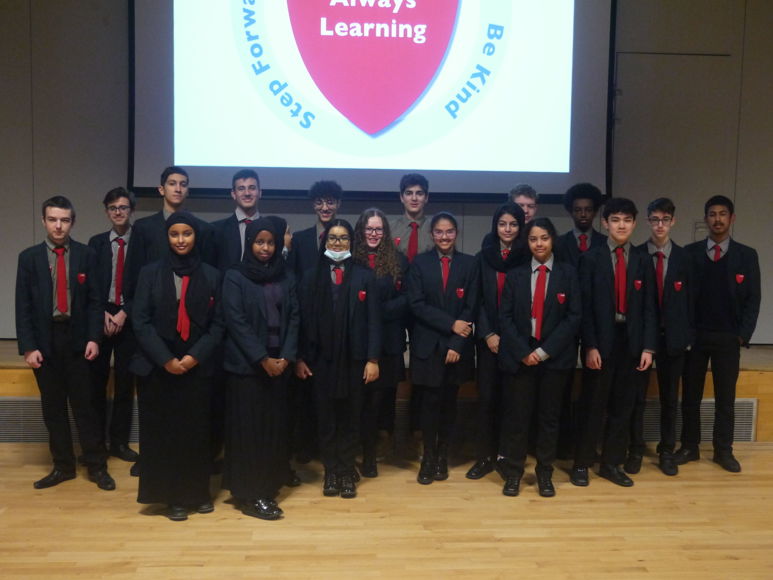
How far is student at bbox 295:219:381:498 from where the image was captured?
3.47 m

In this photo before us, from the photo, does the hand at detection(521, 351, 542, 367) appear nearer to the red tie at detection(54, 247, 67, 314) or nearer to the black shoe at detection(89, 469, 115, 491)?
the black shoe at detection(89, 469, 115, 491)

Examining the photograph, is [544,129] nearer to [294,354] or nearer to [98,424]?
[294,354]

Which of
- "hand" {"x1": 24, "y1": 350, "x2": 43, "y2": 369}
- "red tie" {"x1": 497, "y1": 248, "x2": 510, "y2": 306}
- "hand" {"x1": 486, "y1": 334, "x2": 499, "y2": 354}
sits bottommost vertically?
"hand" {"x1": 24, "y1": 350, "x2": 43, "y2": 369}

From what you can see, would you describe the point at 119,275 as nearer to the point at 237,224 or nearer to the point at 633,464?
the point at 237,224

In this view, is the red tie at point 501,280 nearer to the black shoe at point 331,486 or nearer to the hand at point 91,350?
the black shoe at point 331,486

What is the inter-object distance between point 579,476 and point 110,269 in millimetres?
2728

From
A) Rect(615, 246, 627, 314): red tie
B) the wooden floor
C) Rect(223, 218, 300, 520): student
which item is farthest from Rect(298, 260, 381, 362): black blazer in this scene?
Rect(615, 246, 627, 314): red tie

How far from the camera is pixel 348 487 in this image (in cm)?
356

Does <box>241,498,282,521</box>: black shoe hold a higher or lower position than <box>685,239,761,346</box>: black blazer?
lower

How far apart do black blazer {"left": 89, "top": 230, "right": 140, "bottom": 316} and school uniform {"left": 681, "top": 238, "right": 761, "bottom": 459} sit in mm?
3018

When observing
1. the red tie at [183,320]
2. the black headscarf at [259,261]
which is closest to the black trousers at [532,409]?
the black headscarf at [259,261]

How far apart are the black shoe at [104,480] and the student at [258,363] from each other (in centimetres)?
70

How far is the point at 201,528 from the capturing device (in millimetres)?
3158

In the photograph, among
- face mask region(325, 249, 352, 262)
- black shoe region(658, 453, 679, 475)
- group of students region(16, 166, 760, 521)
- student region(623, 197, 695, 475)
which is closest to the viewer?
group of students region(16, 166, 760, 521)
